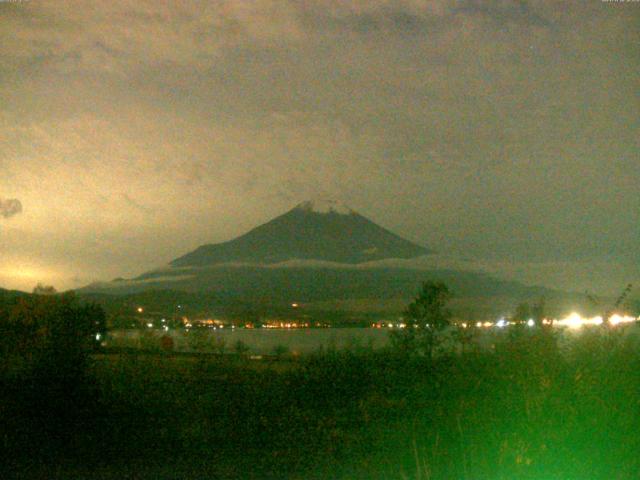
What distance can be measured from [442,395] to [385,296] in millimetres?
45593

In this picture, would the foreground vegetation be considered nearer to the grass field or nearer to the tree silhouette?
the grass field

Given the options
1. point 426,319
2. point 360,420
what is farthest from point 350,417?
point 426,319

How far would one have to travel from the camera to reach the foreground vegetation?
7.68m

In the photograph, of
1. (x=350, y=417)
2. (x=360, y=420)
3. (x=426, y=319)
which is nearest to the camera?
(x=360, y=420)

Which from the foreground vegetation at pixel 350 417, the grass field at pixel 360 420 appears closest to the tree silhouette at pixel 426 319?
the foreground vegetation at pixel 350 417

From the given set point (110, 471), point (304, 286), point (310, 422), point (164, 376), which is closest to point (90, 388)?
point (164, 376)

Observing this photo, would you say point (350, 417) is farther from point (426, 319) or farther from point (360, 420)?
point (426, 319)

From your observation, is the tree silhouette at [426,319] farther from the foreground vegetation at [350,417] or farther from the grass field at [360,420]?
the grass field at [360,420]

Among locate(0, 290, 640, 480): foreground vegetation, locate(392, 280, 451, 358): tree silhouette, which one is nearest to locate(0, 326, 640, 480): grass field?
locate(0, 290, 640, 480): foreground vegetation

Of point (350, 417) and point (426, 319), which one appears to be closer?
point (350, 417)

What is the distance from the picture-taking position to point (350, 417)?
38.5ft

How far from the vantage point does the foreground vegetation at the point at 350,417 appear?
7680 millimetres

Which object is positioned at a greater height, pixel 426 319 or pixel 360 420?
pixel 426 319

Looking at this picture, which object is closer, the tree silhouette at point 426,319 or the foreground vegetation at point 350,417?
the foreground vegetation at point 350,417
